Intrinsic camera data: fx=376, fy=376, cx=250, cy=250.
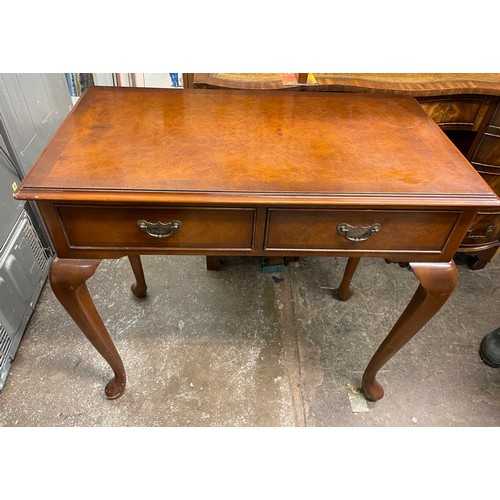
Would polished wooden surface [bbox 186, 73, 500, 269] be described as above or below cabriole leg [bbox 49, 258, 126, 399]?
above

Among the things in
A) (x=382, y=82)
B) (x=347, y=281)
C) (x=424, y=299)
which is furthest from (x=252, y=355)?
(x=382, y=82)

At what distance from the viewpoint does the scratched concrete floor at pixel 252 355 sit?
1312mm

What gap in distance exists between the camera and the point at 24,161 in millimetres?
1470

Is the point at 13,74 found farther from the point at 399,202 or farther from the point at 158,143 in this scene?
the point at 399,202

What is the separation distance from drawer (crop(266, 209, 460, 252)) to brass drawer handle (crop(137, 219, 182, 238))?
217 mm

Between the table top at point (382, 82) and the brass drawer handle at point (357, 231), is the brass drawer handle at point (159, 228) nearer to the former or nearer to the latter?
the brass drawer handle at point (357, 231)

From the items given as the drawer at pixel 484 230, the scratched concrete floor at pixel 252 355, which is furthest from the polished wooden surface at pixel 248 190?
the drawer at pixel 484 230

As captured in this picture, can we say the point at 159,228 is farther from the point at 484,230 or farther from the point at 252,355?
the point at 484,230

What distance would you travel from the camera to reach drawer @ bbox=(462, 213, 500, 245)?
1634 millimetres

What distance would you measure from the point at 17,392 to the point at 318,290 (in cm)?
126

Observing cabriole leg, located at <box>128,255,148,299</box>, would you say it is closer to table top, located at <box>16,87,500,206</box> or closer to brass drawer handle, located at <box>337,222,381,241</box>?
table top, located at <box>16,87,500,206</box>

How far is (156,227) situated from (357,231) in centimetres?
47

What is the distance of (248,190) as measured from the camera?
81 cm

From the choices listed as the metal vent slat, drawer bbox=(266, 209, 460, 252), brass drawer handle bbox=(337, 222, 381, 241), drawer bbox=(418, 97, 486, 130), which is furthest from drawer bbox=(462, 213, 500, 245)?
the metal vent slat
